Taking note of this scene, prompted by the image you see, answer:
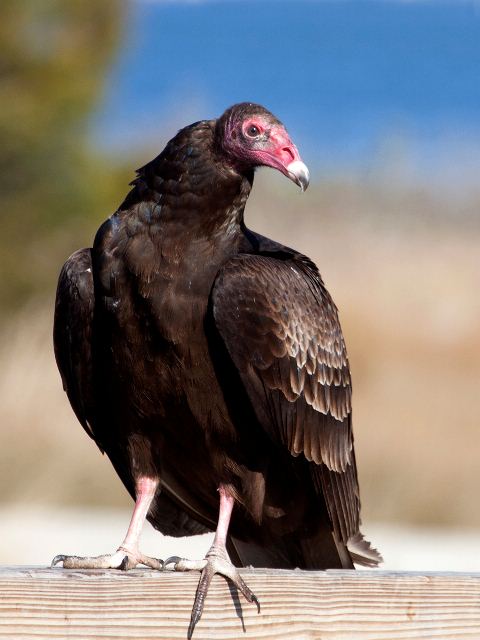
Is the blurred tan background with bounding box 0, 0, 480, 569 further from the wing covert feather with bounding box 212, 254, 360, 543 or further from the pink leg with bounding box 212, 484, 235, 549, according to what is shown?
the pink leg with bounding box 212, 484, 235, 549

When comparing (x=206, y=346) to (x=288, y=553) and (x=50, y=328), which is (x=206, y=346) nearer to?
(x=288, y=553)

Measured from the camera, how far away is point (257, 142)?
3.96 m

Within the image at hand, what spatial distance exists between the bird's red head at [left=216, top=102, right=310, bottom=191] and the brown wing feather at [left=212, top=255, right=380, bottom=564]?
0.29 metres

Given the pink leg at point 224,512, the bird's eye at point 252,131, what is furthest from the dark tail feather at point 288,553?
the bird's eye at point 252,131

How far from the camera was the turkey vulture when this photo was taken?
12.9ft

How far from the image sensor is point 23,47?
11609 millimetres

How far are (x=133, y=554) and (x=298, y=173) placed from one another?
1.24 m

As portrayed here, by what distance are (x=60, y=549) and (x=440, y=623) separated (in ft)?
17.1

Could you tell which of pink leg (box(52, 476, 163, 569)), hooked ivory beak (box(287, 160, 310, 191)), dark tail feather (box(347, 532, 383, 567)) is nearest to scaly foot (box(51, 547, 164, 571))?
pink leg (box(52, 476, 163, 569))

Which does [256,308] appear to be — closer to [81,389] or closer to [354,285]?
[81,389]

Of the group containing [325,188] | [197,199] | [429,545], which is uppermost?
[325,188]

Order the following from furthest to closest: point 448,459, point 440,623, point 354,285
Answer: point 354,285
point 448,459
point 440,623

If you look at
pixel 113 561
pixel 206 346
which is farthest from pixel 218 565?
pixel 206 346

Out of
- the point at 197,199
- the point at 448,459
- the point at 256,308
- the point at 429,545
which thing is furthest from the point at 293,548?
the point at 448,459
